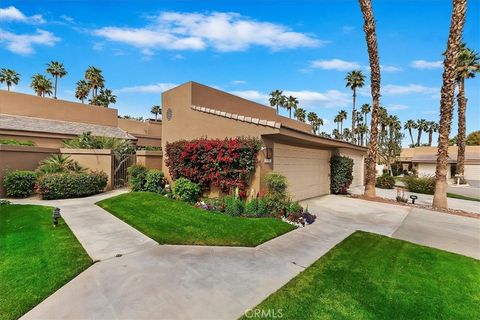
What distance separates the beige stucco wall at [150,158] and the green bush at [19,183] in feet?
14.9

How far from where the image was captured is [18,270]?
4.10 meters

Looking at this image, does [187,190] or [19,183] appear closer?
[187,190]

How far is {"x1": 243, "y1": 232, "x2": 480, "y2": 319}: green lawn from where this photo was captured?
330 cm

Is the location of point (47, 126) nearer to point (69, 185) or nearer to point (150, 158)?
point (69, 185)

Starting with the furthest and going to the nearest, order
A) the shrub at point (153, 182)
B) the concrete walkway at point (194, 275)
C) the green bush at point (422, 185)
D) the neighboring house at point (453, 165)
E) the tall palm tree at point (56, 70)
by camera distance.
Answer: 1. the tall palm tree at point (56, 70)
2. the neighboring house at point (453, 165)
3. the green bush at point (422, 185)
4. the shrub at point (153, 182)
5. the concrete walkway at point (194, 275)

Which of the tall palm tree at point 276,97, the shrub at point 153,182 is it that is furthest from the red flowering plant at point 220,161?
the tall palm tree at point 276,97

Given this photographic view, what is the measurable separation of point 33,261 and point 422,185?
21.2 m

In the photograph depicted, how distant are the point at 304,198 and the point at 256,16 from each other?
9.24m

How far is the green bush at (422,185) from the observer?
1653 centimetres

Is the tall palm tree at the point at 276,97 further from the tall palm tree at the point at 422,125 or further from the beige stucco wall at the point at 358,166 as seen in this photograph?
the tall palm tree at the point at 422,125

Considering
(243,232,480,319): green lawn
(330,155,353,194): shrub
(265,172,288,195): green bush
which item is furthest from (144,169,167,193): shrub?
(330,155,353,194): shrub

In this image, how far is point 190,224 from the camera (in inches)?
270

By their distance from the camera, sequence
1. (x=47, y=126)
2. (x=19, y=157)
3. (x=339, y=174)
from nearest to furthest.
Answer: (x=19, y=157)
(x=339, y=174)
(x=47, y=126)

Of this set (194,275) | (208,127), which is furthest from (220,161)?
(194,275)
